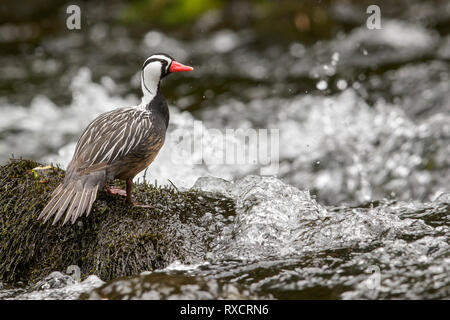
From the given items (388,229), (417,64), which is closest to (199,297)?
(388,229)

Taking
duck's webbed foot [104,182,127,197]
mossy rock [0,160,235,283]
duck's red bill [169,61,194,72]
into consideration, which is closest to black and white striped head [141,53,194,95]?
duck's red bill [169,61,194,72]

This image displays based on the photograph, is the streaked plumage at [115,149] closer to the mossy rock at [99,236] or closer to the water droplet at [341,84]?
the mossy rock at [99,236]

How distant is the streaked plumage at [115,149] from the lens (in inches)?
163

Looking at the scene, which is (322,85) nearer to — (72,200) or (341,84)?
(341,84)

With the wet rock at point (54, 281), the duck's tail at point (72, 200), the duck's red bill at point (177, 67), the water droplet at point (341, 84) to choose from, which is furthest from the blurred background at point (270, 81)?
the wet rock at point (54, 281)

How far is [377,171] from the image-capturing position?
6965mm

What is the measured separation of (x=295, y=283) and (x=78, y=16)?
938 centimetres

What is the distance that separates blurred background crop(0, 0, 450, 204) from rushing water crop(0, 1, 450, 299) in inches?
1.2

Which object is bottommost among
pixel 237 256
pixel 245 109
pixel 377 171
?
pixel 237 256

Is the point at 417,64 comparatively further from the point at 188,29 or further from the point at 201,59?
the point at 188,29

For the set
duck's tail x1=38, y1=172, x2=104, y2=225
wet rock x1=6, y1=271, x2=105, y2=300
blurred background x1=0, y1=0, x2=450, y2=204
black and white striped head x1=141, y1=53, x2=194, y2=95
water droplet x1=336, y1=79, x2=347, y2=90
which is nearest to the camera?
wet rock x1=6, y1=271, x2=105, y2=300

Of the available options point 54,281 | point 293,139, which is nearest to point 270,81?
point 293,139

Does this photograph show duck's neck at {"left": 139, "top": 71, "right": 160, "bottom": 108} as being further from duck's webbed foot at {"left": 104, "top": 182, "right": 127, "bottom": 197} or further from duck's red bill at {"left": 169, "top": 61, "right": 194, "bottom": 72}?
duck's webbed foot at {"left": 104, "top": 182, "right": 127, "bottom": 197}

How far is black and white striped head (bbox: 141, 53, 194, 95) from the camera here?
4855 mm
